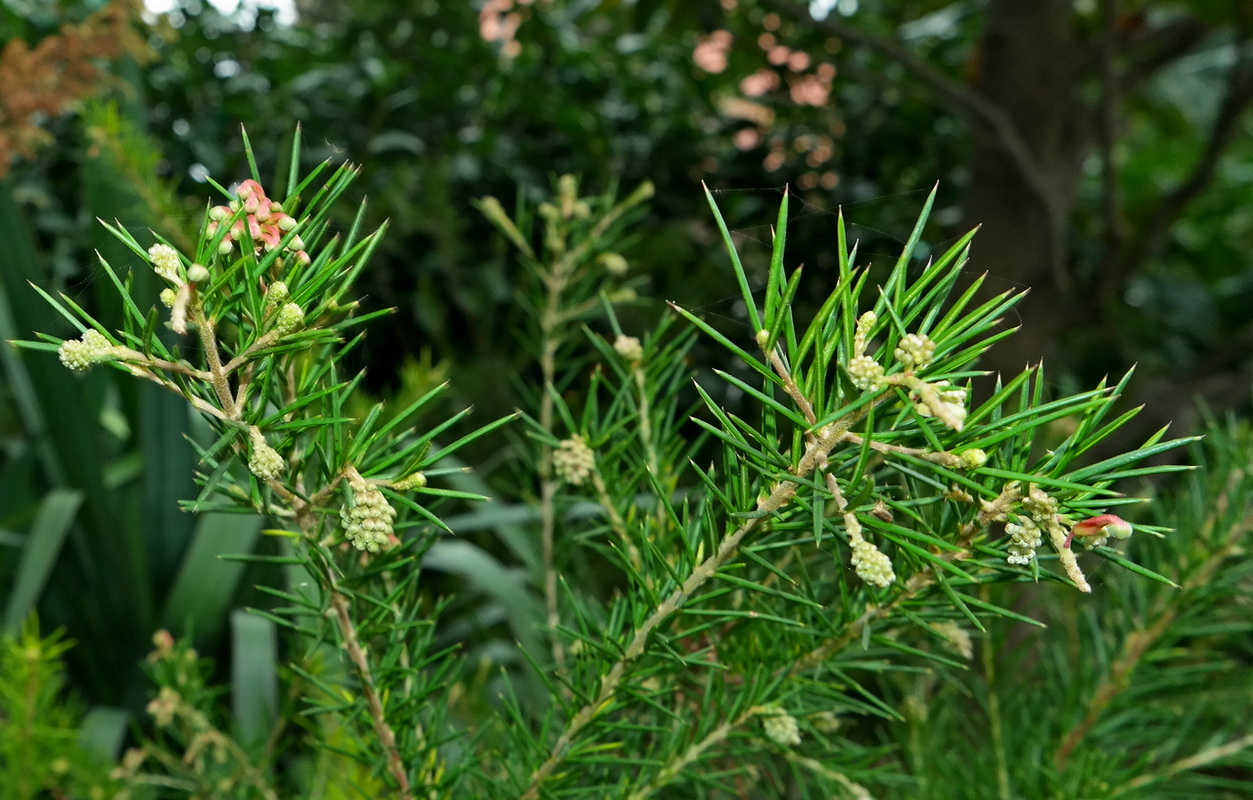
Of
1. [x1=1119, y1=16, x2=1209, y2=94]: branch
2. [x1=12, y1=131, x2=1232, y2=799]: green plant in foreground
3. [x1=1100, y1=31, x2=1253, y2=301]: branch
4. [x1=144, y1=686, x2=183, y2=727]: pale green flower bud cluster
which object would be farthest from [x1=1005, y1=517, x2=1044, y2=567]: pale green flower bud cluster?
[x1=1119, y1=16, x2=1209, y2=94]: branch

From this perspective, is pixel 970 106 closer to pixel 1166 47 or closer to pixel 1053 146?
pixel 1053 146

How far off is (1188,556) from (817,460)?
0.85ft

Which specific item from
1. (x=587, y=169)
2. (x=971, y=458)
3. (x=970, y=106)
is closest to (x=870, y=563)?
(x=971, y=458)

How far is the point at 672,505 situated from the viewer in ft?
0.94

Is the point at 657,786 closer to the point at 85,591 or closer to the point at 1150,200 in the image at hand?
the point at 85,591

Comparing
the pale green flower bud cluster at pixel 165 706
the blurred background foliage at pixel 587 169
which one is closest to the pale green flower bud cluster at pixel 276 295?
the pale green flower bud cluster at pixel 165 706

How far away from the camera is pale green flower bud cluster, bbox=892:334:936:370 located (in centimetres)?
18

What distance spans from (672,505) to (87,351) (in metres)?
0.17

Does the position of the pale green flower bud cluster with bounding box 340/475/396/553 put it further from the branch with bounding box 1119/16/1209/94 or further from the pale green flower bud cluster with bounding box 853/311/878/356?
the branch with bounding box 1119/16/1209/94

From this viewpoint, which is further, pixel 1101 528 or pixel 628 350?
pixel 628 350

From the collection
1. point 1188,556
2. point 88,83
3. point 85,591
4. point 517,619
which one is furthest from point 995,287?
point 85,591

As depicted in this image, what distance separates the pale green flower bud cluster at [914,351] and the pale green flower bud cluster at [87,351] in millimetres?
156

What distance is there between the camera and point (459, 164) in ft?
4.24

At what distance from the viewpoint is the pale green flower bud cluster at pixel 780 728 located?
280 millimetres
